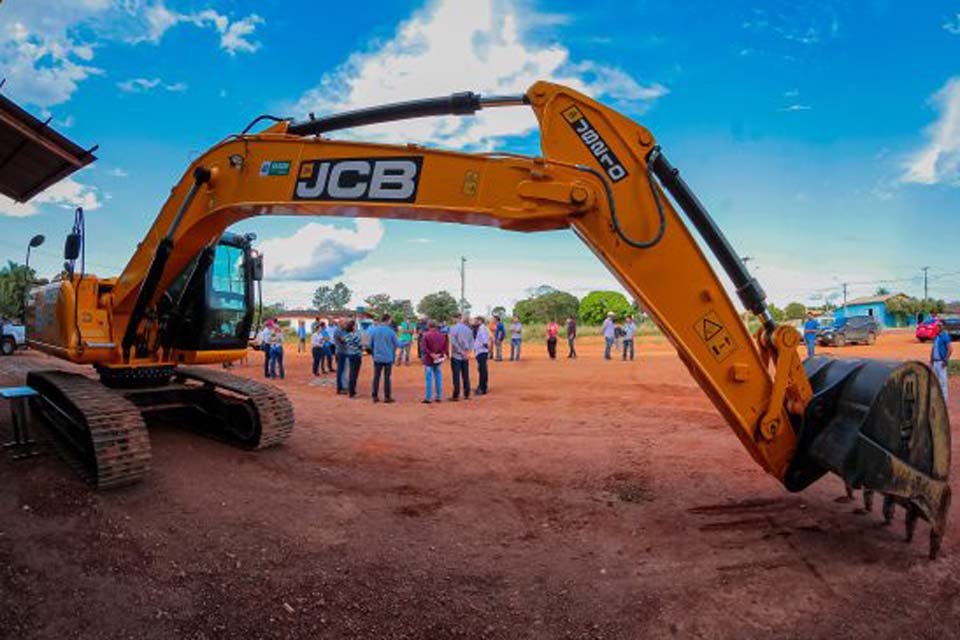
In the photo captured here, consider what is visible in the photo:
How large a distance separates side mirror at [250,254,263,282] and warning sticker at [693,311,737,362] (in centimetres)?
590

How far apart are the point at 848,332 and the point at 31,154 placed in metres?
37.3

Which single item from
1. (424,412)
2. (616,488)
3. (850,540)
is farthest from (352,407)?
(850,540)

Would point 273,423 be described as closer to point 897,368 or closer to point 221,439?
point 221,439

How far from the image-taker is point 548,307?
87562 millimetres

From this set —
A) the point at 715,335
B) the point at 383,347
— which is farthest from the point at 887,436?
the point at 383,347

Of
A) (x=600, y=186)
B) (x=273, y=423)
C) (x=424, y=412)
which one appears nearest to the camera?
(x=600, y=186)

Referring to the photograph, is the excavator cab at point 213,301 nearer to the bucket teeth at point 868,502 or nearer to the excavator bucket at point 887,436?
the excavator bucket at point 887,436

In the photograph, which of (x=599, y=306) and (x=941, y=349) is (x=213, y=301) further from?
(x=599, y=306)

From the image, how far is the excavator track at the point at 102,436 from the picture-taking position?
5367mm

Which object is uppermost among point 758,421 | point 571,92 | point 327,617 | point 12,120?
point 12,120

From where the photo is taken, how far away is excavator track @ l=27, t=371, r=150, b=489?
5.37 metres

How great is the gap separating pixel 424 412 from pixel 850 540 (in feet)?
25.9

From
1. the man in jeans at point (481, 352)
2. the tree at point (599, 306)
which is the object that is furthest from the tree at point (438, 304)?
the man in jeans at point (481, 352)

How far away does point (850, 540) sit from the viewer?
4.76 meters
